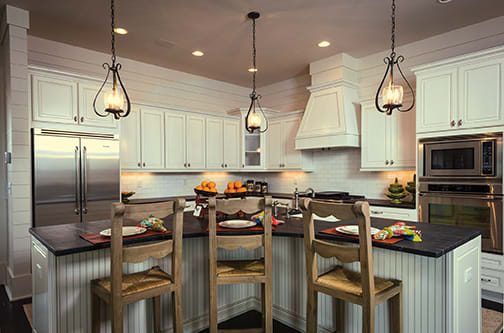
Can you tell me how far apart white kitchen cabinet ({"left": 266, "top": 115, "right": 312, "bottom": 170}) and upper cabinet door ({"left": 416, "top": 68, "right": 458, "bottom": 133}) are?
207 cm

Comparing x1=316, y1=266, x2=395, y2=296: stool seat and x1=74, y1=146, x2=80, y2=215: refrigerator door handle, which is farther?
x1=74, y1=146, x2=80, y2=215: refrigerator door handle

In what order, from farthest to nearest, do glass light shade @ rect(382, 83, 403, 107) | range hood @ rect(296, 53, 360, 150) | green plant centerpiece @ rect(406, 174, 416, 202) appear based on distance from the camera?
range hood @ rect(296, 53, 360, 150), green plant centerpiece @ rect(406, 174, 416, 202), glass light shade @ rect(382, 83, 403, 107)

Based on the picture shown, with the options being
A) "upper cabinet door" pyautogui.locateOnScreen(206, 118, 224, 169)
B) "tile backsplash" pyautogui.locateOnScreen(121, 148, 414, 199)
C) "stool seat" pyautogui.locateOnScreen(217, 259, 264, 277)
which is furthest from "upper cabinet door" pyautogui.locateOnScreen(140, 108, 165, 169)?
"stool seat" pyautogui.locateOnScreen(217, 259, 264, 277)

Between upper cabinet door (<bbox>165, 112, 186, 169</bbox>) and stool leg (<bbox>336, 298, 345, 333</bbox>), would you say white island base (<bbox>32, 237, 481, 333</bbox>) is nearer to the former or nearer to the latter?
stool leg (<bbox>336, 298, 345, 333</bbox>)

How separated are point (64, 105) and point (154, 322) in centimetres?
270

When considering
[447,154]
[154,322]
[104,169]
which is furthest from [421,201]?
[104,169]

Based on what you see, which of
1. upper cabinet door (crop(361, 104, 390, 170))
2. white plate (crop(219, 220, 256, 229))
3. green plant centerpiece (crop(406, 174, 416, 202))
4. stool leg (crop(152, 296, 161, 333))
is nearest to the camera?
stool leg (crop(152, 296, 161, 333))

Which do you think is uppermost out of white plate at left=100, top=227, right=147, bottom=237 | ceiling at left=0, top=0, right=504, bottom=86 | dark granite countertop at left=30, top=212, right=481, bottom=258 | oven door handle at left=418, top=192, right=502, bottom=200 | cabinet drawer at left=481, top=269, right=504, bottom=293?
ceiling at left=0, top=0, right=504, bottom=86

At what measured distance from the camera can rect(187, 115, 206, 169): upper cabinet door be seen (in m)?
5.22

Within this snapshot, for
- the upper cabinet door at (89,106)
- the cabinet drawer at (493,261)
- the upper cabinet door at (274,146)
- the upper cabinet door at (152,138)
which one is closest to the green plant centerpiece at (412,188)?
the cabinet drawer at (493,261)

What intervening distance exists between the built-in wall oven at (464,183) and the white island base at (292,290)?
48.3 inches

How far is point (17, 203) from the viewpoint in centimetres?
338

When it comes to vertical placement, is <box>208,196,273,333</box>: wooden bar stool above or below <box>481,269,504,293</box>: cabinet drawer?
above

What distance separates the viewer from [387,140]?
4.23m
